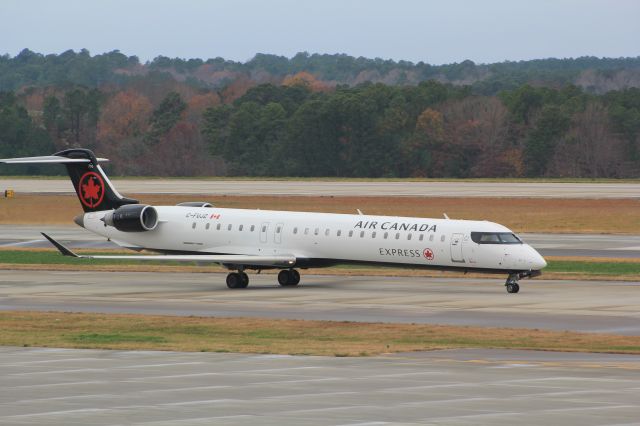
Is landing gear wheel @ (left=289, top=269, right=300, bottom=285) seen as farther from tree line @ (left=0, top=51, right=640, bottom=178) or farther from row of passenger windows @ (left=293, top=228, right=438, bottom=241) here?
tree line @ (left=0, top=51, right=640, bottom=178)

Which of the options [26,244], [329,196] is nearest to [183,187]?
[329,196]

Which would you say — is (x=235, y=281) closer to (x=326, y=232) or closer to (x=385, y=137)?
(x=326, y=232)

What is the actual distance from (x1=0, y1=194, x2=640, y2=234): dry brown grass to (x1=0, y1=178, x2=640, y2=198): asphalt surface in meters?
5.39

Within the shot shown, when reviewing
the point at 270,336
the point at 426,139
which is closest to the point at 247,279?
the point at 270,336

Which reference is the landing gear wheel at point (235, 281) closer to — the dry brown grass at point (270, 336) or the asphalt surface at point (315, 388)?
the dry brown grass at point (270, 336)

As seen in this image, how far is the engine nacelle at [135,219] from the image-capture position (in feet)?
148

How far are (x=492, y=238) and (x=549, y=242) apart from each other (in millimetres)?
22364

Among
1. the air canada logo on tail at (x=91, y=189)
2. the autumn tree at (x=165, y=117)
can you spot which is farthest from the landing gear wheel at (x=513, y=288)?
the autumn tree at (x=165, y=117)

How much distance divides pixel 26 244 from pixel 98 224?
16879mm

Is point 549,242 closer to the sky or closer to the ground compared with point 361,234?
closer to the ground

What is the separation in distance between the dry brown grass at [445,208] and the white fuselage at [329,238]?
2992 centimetres

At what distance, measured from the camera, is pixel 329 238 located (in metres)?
42.7

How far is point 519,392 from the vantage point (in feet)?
67.3

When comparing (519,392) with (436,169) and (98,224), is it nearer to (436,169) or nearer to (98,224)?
(98,224)
